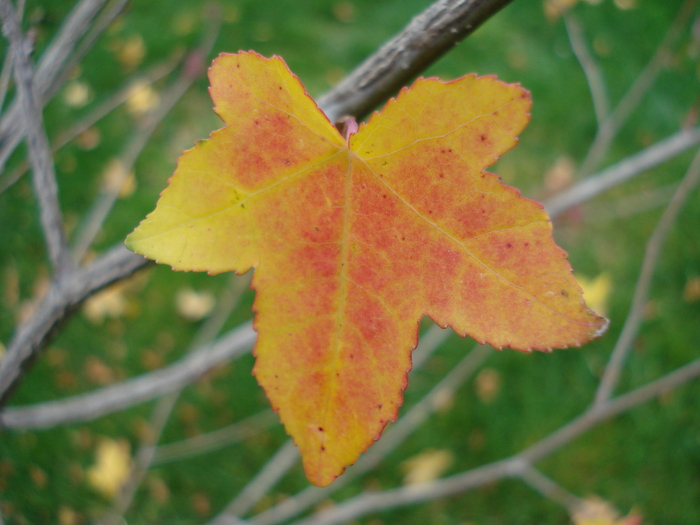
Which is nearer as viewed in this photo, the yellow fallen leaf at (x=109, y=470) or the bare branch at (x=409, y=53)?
the bare branch at (x=409, y=53)

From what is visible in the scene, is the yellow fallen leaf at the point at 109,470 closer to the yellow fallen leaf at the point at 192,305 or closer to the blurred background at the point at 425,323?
the blurred background at the point at 425,323

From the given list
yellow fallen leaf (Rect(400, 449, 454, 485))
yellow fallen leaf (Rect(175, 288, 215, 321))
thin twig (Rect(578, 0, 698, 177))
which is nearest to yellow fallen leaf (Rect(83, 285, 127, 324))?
yellow fallen leaf (Rect(175, 288, 215, 321))

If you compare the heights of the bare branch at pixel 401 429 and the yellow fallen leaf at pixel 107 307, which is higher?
the yellow fallen leaf at pixel 107 307

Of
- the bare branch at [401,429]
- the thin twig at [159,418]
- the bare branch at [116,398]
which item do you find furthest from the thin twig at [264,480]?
the bare branch at [116,398]

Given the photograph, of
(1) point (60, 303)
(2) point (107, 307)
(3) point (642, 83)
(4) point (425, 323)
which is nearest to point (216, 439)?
(2) point (107, 307)

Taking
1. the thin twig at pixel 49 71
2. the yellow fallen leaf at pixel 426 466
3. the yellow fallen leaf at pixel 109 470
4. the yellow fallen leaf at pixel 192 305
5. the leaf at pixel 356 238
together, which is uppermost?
the thin twig at pixel 49 71

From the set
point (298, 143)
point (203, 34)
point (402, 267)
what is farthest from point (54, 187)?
point (203, 34)

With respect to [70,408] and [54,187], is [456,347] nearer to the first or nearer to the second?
[70,408]

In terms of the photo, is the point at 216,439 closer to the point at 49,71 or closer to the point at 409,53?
the point at 49,71
